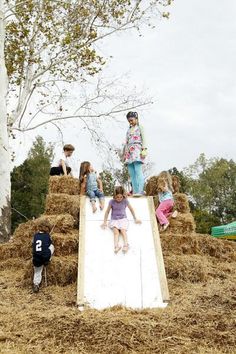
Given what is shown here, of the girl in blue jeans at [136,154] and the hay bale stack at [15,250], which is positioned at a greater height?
the girl in blue jeans at [136,154]

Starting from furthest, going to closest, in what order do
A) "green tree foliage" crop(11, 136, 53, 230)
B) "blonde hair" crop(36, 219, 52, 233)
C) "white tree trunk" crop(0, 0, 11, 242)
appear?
"green tree foliage" crop(11, 136, 53, 230) → "white tree trunk" crop(0, 0, 11, 242) → "blonde hair" crop(36, 219, 52, 233)

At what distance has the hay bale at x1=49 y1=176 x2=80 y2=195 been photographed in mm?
10070

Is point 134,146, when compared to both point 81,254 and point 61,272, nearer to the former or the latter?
point 81,254

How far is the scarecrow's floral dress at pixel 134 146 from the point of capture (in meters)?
10.4

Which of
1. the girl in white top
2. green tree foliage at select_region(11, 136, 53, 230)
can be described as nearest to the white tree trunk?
the girl in white top

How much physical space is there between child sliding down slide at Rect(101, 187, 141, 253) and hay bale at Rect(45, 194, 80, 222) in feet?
2.47

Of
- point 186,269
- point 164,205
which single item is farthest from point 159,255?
point 164,205

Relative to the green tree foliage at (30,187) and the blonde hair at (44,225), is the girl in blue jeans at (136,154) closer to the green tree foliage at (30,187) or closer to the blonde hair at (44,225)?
the blonde hair at (44,225)

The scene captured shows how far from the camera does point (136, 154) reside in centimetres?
1037

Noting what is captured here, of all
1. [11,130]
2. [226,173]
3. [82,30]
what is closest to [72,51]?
[82,30]

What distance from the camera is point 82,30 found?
49.8 feet

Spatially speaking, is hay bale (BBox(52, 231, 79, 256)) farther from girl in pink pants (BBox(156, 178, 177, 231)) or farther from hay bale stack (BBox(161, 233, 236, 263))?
girl in pink pants (BBox(156, 178, 177, 231))

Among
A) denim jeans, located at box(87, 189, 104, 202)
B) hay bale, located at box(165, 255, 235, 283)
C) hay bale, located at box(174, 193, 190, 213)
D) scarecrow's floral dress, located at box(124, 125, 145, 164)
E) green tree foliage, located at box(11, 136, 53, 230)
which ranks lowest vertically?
hay bale, located at box(165, 255, 235, 283)

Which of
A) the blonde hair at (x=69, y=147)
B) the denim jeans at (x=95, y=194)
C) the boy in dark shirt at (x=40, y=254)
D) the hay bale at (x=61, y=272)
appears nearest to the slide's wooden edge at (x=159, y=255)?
the denim jeans at (x=95, y=194)
